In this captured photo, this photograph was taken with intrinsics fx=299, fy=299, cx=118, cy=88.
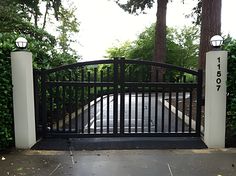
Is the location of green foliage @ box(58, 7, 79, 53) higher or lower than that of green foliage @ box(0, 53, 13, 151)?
higher

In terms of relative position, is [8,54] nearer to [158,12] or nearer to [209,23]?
[209,23]

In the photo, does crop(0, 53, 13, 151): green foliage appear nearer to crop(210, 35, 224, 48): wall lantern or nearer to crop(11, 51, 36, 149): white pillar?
crop(11, 51, 36, 149): white pillar

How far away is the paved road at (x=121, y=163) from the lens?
13.9ft

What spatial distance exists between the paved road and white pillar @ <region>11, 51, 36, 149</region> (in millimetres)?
312

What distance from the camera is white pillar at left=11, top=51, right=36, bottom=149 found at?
5223 millimetres

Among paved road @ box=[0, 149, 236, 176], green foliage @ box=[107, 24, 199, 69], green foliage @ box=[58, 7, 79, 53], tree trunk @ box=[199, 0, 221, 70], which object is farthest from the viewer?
green foliage @ box=[58, 7, 79, 53]

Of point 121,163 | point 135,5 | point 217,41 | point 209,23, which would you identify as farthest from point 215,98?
point 135,5

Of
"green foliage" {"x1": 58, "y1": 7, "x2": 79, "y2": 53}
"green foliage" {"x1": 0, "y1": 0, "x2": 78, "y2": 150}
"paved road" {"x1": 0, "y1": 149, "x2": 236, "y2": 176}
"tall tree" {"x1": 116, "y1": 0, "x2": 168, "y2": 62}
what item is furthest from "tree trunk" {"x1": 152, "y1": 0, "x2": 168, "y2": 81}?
"paved road" {"x1": 0, "y1": 149, "x2": 236, "y2": 176}

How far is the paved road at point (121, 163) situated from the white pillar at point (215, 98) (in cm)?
29

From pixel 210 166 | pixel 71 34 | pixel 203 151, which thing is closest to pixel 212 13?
pixel 203 151

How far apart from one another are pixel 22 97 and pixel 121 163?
2.12 metres

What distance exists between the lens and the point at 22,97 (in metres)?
5.28

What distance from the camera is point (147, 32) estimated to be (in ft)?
88.7

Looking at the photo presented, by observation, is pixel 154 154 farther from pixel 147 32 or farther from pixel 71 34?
pixel 71 34
